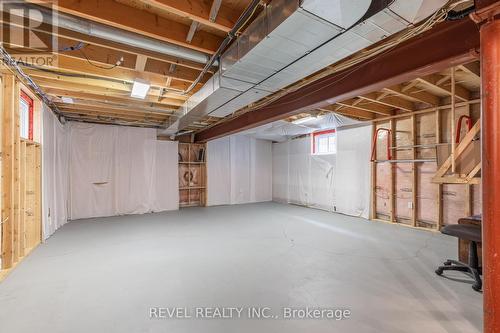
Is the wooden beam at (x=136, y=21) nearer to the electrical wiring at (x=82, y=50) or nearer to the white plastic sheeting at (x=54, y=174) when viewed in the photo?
the electrical wiring at (x=82, y=50)

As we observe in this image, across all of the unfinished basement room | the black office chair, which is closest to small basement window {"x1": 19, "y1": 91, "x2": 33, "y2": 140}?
the unfinished basement room

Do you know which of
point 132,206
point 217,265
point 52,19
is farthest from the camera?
point 132,206

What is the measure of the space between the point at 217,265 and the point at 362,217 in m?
3.94

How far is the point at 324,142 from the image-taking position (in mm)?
6664

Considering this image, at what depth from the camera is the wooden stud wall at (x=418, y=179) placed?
4.09 meters

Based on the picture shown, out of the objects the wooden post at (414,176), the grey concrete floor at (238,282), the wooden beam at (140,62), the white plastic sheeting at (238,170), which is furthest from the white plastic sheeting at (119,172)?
the wooden post at (414,176)

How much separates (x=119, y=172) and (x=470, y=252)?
21.7 feet

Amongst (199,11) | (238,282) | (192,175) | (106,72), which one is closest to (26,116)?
(106,72)

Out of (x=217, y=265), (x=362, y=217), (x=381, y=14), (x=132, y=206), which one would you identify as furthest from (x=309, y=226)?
(x=132, y=206)

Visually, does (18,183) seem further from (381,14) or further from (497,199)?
(497,199)

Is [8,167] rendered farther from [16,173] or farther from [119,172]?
[119,172]

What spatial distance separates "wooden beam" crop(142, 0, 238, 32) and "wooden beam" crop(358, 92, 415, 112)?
8.83 feet

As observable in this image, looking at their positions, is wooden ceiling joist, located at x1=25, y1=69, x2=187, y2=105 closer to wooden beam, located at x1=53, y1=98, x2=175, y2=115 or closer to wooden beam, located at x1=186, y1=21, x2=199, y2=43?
wooden beam, located at x1=53, y1=98, x2=175, y2=115

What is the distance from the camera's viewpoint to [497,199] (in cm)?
136
